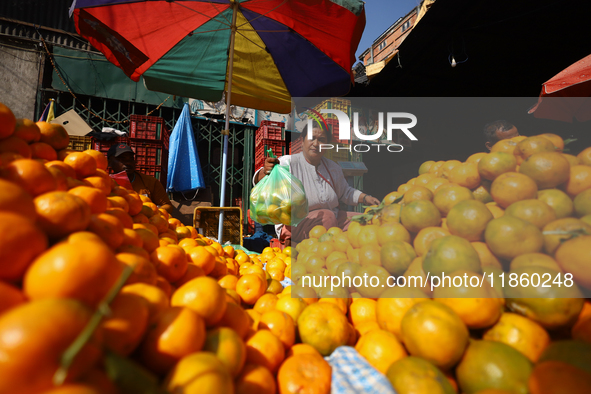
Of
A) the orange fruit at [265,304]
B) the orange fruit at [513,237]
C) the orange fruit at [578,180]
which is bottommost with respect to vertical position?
the orange fruit at [265,304]

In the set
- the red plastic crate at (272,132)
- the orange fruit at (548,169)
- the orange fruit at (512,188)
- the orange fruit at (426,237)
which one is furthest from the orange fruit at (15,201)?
the red plastic crate at (272,132)

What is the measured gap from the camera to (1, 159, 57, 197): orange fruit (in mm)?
996

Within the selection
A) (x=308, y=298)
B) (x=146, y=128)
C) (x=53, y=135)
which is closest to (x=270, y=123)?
(x=146, y=128)

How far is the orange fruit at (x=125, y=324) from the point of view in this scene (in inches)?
26.9

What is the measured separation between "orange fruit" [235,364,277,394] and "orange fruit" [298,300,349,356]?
35 centimetres

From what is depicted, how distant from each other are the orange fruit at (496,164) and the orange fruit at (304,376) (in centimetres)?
128

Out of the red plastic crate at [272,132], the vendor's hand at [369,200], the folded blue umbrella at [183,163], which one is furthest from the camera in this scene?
the red plastic crate at [272,132]

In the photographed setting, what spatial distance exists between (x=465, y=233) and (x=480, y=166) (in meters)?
0.43

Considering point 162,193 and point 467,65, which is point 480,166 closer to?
point 467,65

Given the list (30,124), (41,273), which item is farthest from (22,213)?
(30,124)

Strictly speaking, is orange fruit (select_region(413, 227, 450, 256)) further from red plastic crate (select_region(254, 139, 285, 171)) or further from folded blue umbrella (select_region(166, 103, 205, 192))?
red plastic crate (select_region(254, 139, 285, 171))

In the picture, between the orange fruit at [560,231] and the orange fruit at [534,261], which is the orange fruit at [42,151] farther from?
the orange fruit at [560,231]

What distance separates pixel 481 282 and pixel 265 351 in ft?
3.08

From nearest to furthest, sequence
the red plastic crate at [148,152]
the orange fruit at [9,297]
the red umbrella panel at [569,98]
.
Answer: the orange fruit at [9,297], the red umbrella panel at [569,98], the red plastic crate at [148,152]
